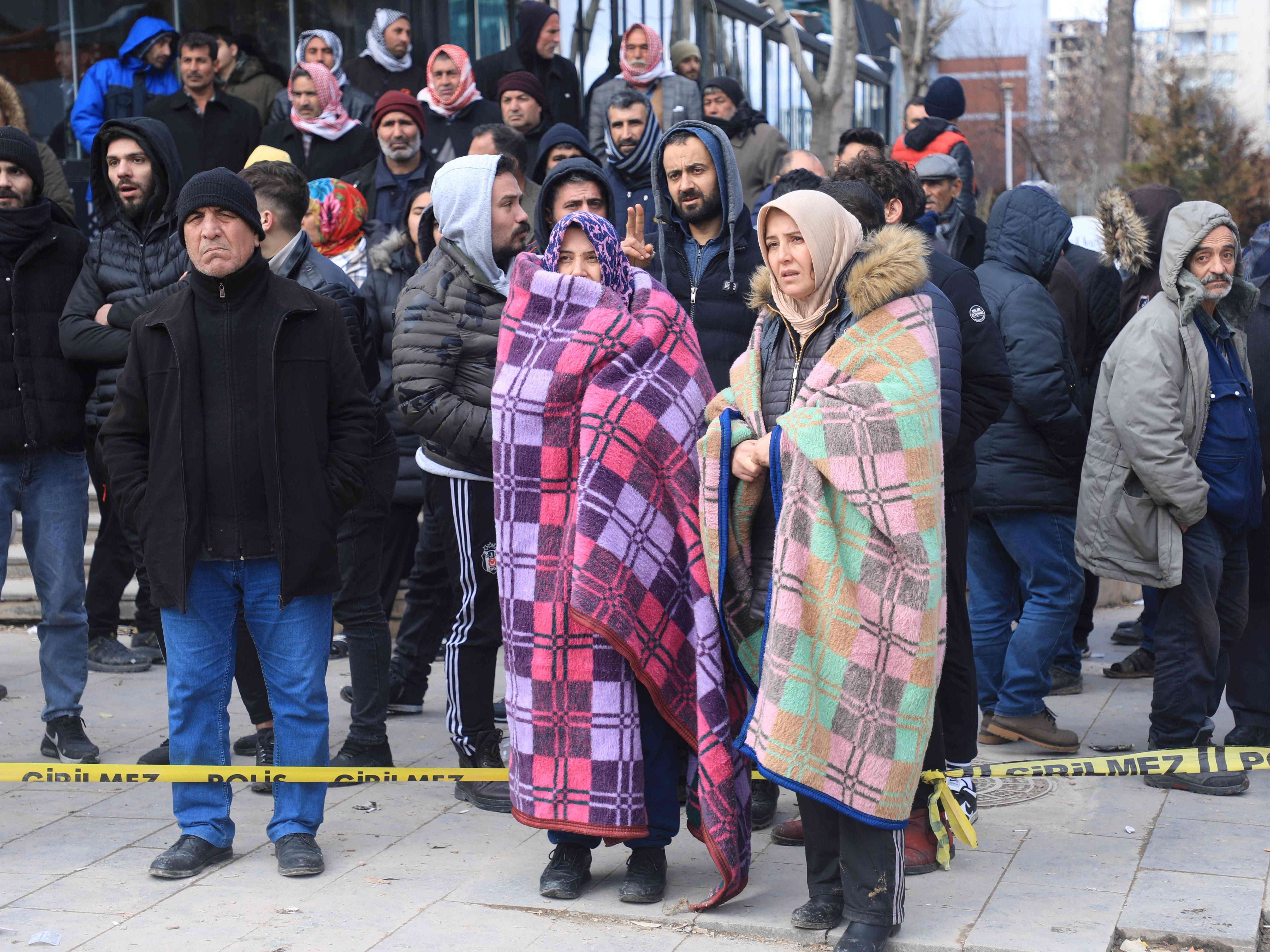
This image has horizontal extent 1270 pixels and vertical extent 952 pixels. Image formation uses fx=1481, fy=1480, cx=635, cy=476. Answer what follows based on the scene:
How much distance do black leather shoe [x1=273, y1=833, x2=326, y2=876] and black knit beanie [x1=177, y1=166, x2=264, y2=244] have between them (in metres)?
1.92

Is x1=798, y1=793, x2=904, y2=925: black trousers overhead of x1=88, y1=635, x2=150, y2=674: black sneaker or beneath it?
overhead

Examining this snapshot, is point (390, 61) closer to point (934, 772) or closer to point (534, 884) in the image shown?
point (534, 884)

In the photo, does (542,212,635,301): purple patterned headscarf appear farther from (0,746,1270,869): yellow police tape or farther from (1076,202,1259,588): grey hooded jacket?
(1076,202,1259,588): grey hooded jacket

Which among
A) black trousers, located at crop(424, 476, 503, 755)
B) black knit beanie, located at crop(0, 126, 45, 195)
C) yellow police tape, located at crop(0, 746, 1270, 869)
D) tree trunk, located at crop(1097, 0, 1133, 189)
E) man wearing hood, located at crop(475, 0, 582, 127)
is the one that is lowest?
yellow police tape, located at crop(0, 746, 1270, 869)

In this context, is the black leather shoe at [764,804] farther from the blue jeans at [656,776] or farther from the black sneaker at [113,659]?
the black sneaker at [113,659]

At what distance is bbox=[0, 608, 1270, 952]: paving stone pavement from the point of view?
405 cm

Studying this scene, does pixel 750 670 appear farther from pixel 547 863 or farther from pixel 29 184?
pixel 29 184

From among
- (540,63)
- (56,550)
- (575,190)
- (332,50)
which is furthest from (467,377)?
(540,63)

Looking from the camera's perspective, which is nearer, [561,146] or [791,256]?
[791,256]

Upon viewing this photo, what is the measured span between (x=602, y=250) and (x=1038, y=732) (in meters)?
2.90

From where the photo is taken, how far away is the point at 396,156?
800cm

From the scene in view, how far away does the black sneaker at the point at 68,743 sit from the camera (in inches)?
227

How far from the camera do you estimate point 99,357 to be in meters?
5.50

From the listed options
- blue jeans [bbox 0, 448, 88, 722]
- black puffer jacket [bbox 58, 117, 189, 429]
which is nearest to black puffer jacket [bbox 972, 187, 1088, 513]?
black puffer jacket [bbox 58, 117, 189, 429]
